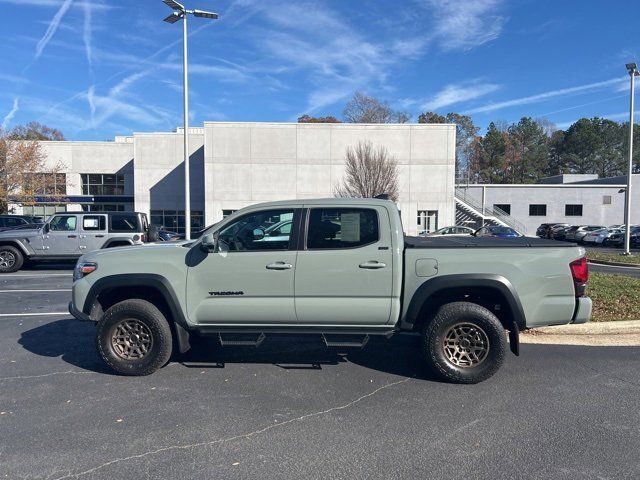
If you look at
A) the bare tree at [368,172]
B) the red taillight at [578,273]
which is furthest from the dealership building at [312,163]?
the red taillight at [578,273]

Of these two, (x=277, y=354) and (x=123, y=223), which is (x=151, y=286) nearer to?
(x=277, y=354)

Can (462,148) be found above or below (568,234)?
above

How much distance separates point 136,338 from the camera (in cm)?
510

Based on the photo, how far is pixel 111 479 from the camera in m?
3.15

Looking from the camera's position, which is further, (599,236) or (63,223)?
(599,236)

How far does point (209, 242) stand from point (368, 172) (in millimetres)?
32263

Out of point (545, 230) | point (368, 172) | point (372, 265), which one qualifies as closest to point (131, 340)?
point (372, 265)

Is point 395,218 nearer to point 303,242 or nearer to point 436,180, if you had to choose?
point 303,242

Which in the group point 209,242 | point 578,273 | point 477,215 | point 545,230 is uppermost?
point 477,215

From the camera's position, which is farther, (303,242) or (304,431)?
(303,242)

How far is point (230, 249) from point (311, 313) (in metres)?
1.08

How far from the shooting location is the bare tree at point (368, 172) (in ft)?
119

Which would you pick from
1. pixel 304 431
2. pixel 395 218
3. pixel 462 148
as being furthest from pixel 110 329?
pixel 462 148

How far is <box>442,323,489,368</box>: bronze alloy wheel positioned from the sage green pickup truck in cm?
1
